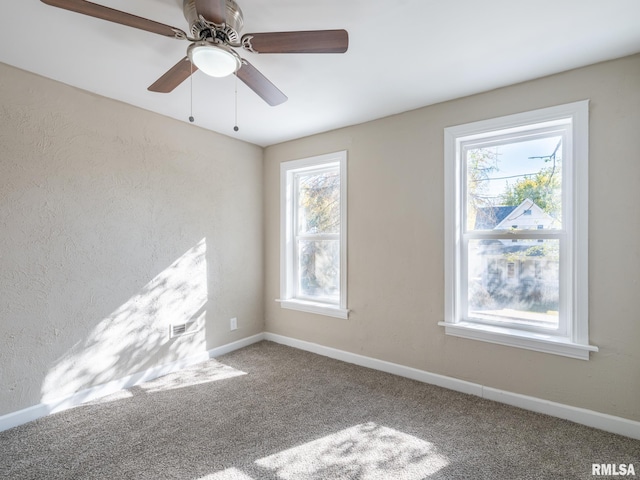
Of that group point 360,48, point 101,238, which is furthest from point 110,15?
point 101,238

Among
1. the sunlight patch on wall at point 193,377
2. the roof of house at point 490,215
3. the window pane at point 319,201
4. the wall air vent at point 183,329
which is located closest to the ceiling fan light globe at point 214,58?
the window pane at point 319,201

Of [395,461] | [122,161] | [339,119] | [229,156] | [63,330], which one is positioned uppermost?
[339,119]

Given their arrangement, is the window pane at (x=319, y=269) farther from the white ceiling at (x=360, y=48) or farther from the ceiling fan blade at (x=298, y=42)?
the ceiling fan blade at (x=298, y=42)

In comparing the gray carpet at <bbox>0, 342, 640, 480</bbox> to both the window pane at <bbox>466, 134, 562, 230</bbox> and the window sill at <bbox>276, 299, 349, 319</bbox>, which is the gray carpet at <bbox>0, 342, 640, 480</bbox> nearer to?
the window sill at <bbox>276, 299, 349, 319</bbox>

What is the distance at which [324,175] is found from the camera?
3.56 meters

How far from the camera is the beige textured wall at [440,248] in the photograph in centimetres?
199

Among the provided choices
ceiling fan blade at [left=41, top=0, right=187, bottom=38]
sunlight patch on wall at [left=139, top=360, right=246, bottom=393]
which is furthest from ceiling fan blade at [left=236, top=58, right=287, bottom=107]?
sunlight patch on wall at [left=139, top=360, right=246, bottom=393]

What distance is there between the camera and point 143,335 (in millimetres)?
2775

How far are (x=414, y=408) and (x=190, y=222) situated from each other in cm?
258

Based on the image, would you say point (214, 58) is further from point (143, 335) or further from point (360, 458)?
point (143, 335)

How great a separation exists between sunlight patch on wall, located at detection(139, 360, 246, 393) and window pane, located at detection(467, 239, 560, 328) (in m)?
2.24

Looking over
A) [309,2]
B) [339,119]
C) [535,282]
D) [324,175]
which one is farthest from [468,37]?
[324,175]

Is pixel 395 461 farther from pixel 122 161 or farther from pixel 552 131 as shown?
pixel 122 161

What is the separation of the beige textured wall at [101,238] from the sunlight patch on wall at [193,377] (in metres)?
0.18
